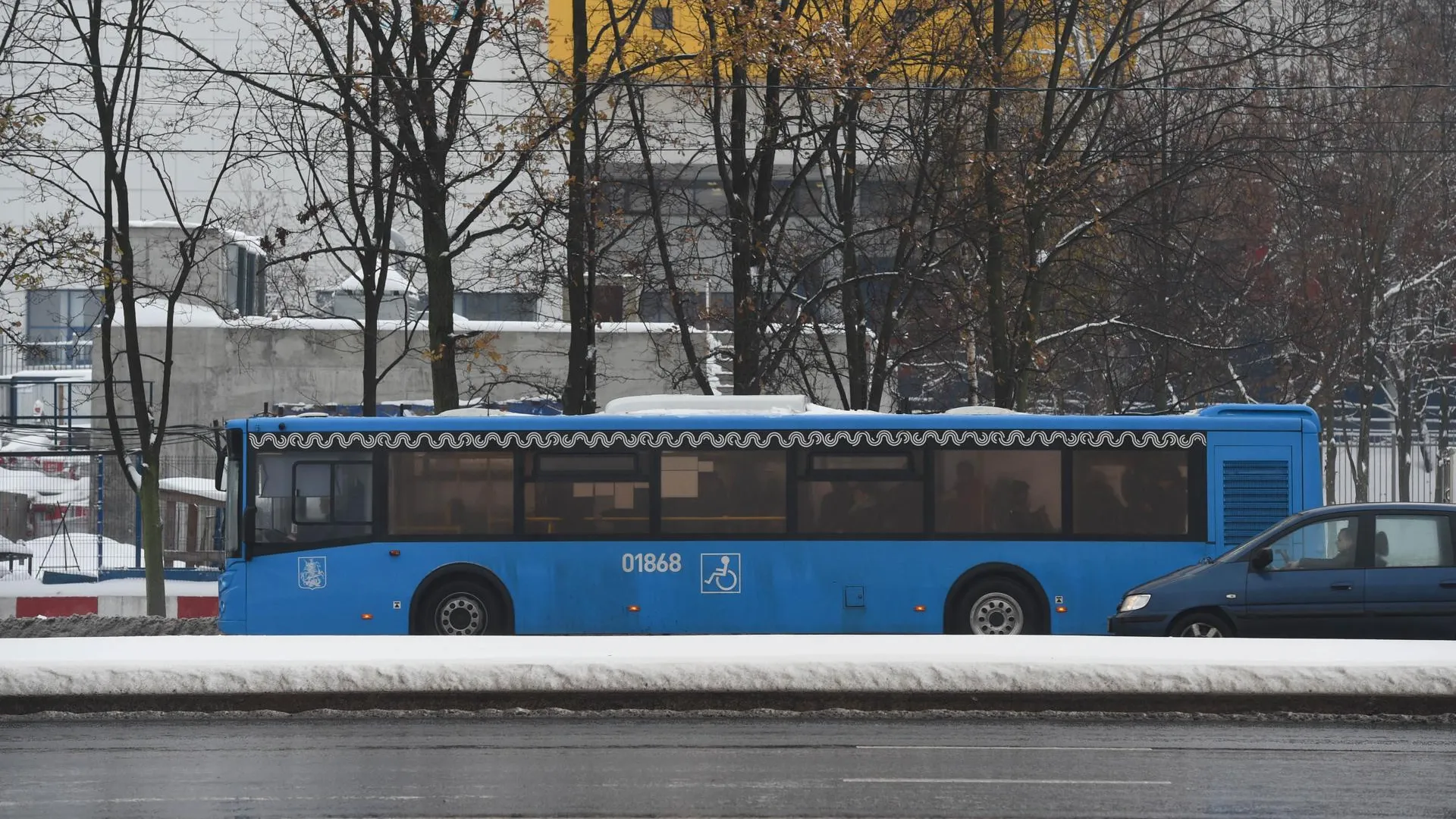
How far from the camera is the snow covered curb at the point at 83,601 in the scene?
22.6 metres

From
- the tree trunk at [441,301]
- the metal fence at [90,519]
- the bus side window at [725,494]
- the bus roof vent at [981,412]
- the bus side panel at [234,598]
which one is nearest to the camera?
the bus side panel at [234,598]

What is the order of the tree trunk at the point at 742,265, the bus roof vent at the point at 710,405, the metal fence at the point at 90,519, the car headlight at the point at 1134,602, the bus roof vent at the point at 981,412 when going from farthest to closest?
the metal fence at the point at 90,519 → the tree trunk at the point at 742,265 → the bus roof vent at the point at 710,405 → the bus roof vent at the point at 981,412 → the car headlight at the point at 1134,602

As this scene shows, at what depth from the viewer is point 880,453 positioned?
16.6 meters

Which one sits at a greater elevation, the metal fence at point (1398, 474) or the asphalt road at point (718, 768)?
the metal fence at point (1398, 474)

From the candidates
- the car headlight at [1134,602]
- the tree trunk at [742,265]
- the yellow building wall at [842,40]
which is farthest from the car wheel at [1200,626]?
the tree trunk at [742,265]

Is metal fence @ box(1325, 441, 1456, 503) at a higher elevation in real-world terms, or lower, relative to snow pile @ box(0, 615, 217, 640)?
higher

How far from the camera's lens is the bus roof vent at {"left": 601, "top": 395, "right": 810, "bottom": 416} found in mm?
17047

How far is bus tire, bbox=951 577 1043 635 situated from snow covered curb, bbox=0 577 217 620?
12251mm

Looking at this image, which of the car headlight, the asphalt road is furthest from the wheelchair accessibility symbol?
the asphalt road

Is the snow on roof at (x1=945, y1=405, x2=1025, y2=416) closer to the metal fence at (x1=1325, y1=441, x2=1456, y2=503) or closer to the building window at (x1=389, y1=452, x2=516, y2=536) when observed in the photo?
the building window at (x1=389, y1=452, x2=516, y2=536)

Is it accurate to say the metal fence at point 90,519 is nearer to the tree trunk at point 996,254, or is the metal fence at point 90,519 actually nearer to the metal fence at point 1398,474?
the tree trunk at point 996,254

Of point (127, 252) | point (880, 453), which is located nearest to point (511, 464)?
point (880, 453)

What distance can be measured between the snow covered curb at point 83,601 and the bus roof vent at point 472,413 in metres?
7.85

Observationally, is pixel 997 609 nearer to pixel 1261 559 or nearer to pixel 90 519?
pixel 1261 559
